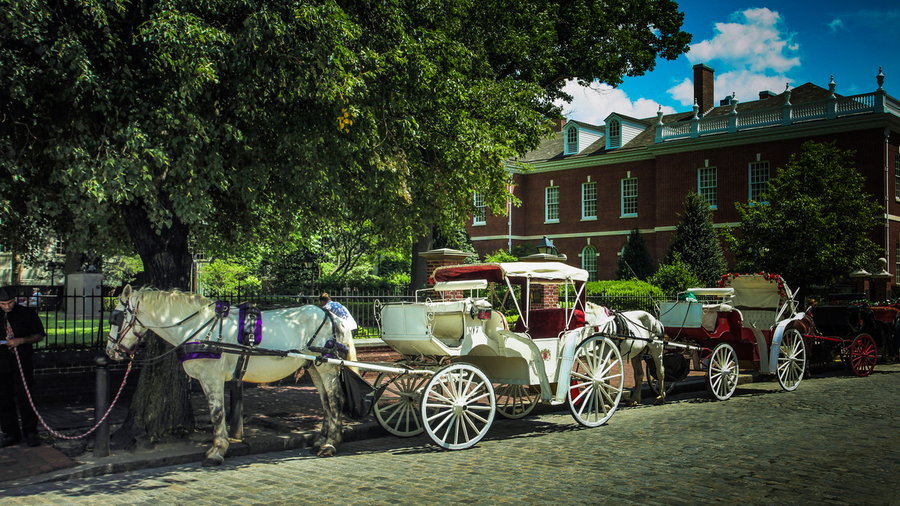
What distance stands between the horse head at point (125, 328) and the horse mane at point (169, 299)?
Result: 110mm

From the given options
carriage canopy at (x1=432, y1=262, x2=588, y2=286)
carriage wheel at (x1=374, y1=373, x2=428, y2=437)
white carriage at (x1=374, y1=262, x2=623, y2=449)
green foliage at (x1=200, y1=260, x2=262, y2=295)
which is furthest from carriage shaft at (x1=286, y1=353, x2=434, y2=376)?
green foliage at (x1=200, y1=260, x2=262, y2=295)

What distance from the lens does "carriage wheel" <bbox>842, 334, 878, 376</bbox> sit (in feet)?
53.9

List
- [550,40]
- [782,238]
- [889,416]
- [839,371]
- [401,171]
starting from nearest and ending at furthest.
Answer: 1. [401,171]
2. [889,416]
3. [839,371]
4. [550,40]
5. [782,238]

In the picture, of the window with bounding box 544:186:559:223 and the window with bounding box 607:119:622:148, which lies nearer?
the window with bounding box 607:119:622:148

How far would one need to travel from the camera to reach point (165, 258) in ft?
30.5

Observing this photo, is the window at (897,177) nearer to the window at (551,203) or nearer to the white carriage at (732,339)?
the window at (551,203)

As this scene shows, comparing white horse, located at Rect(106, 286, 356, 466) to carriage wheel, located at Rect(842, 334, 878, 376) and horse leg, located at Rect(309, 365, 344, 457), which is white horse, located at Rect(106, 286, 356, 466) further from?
carriage wheel, located at Rect(842, 334, 878, 376)

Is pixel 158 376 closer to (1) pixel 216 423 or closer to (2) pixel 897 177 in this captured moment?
(1) pixel 216 423

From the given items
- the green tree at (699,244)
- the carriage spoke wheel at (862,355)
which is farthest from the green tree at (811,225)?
the green tree at (699,244)

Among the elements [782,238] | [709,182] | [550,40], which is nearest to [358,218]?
[550,40]

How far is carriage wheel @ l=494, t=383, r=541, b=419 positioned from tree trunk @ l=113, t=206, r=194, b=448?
14.4 feet

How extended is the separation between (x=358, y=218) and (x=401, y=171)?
91.2 inches

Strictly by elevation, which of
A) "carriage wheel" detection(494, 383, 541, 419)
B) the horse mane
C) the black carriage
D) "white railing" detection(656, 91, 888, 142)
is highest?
"white railing" detection(656, 91, 888, 142)

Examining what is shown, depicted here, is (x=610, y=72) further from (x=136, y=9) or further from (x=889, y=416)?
(x=136, y=9)
